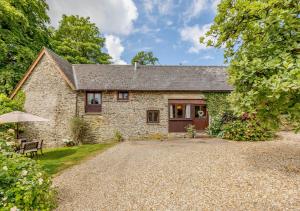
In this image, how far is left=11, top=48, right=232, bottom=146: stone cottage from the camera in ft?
52.2

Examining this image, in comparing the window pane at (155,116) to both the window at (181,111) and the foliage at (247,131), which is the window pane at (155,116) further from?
the foliage at (247,131)

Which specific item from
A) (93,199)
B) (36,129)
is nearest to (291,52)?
(93,199)

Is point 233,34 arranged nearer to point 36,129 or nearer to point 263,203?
point 263,203

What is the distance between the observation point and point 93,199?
16.8ft

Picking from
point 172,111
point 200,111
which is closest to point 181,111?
point 172,111

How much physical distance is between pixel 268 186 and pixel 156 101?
469 inches

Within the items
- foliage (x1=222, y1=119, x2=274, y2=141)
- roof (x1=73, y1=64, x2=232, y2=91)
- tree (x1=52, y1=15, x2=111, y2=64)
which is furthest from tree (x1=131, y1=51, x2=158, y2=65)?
foliage (x1=222, y1=119, x2=274, y2=141)

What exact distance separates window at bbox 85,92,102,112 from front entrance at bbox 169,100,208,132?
669cm

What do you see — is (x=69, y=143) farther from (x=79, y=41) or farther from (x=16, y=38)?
(x=79, y=41)

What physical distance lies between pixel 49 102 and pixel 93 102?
3.85 metres

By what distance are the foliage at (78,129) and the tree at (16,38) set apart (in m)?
7.36

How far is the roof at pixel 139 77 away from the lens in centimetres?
1622

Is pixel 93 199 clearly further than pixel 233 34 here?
No

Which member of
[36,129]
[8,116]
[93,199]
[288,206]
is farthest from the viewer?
[36,129]
